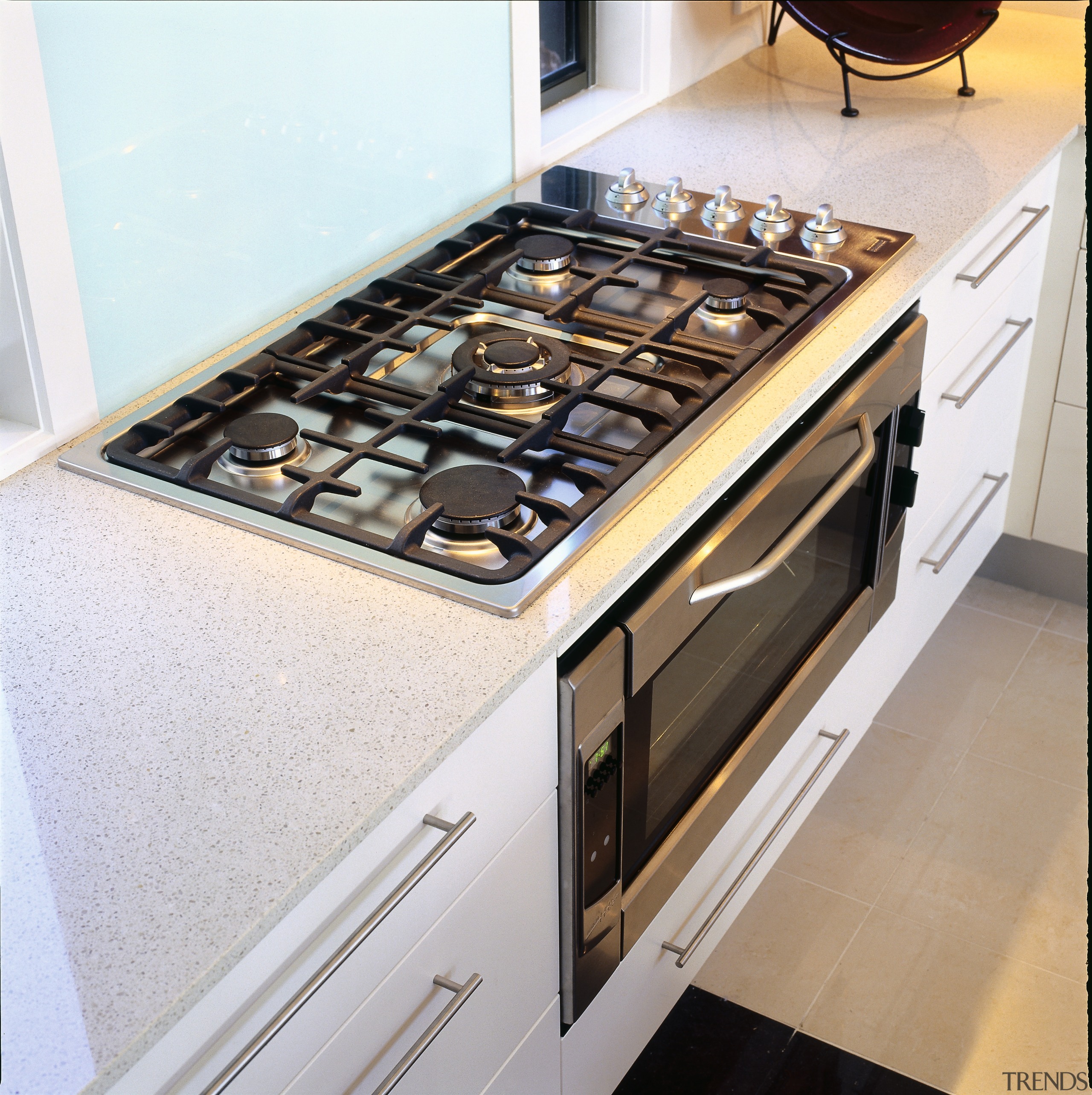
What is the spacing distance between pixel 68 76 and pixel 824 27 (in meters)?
1.43

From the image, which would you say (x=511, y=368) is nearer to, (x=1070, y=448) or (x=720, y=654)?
(x=720, y=654)

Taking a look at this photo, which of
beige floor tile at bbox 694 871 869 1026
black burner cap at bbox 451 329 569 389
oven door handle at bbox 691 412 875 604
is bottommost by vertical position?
beige floor tile at bbox 694 871 869 1026

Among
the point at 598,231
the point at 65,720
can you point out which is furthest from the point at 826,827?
the point at 65,720

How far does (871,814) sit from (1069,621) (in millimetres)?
728

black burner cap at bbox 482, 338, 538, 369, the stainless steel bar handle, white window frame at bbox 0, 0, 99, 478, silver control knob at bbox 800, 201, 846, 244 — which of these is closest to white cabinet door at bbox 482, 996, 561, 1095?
the stainless steel bar handle

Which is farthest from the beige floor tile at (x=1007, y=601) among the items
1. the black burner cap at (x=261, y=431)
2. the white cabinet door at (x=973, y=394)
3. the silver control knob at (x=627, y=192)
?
the black burner cap at (x=261, y=431)

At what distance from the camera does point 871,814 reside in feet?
6.89

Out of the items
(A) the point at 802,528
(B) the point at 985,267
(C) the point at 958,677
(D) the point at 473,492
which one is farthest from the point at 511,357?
(C) the point at 958,677

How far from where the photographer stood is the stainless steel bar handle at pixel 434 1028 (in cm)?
102

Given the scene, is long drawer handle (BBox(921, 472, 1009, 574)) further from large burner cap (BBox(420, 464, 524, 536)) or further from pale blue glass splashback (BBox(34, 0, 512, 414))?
large burner cap (BBox(420, 464, 524, 536))

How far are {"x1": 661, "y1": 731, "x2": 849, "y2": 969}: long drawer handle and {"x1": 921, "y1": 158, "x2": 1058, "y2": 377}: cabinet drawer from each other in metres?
0.54

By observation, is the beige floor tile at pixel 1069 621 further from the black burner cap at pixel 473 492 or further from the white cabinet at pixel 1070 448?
the black burner cap at pixel 473 492

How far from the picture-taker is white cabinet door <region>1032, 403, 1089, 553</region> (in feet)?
7.68

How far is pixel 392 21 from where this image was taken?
1604 millimetres
